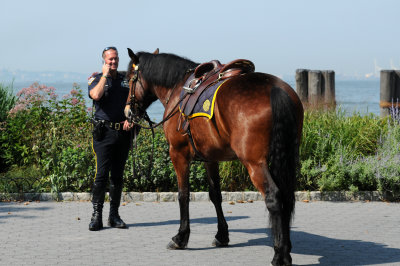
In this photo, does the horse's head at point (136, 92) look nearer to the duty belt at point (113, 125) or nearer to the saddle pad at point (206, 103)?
the duty belt at point (113, 125)

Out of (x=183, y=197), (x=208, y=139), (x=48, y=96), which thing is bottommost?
(x=183, y=197)

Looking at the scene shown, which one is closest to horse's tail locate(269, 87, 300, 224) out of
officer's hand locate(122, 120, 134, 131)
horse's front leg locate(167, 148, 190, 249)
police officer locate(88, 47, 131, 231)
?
horse's front leg locate(167, 148, 190, 249)

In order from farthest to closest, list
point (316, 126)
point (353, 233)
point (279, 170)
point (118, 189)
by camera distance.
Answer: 1. point (316, 126)
2. point (118, 189)
3. point (353, 233)
4. point (279, 170)

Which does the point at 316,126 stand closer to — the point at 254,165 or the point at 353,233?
the point at 353,233

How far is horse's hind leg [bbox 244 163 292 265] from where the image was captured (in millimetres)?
5660

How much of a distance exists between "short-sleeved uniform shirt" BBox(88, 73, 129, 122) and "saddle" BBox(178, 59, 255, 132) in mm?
1379

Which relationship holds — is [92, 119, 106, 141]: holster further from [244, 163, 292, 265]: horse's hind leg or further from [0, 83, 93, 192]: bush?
[244, 163, 292, 265]: horse's hind leg

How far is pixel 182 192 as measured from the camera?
7.08 m

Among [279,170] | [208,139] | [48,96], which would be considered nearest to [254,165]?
[279,170]

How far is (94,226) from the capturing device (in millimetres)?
8000

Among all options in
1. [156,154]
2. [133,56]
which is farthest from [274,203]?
[156,154]

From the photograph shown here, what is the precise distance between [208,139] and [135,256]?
4.72ft

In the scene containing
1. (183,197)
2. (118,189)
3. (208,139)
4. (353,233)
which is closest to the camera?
(208,139)

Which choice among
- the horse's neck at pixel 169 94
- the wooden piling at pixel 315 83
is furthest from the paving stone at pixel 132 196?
the wooden piling at pixel 315 83
